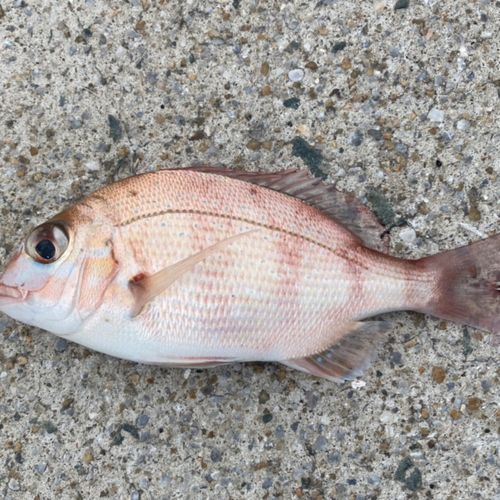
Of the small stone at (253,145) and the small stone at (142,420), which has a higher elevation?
the small stone at (253,145)

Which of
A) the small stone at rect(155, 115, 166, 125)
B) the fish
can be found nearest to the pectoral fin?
the fish

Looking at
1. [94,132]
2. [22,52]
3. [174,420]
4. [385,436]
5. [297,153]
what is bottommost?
[385,436]

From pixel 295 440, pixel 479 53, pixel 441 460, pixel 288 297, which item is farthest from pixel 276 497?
pixel 479 53

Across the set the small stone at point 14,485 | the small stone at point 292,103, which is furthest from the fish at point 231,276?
the small stone at point 14,485

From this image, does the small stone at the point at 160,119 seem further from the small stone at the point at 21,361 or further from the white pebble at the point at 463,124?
the white pebble at the point at 463,124

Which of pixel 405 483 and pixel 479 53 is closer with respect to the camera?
pixel 405 483

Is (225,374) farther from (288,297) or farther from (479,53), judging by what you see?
(479,53)

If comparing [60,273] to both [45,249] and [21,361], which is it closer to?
[45,249]
